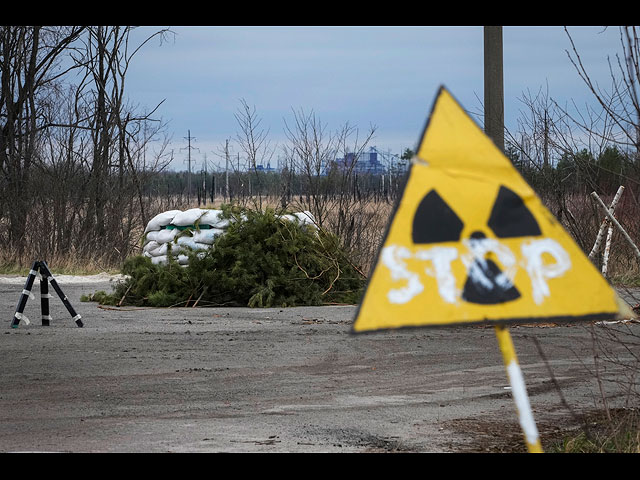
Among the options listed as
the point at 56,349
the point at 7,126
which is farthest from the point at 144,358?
the point at 7,126

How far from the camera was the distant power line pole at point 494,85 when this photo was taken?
15789 millimetres

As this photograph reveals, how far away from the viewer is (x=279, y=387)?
370 inches

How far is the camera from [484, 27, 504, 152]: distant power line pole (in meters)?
15.8

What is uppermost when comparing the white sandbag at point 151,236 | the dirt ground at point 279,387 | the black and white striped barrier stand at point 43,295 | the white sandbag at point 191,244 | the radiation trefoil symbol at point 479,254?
the radiation trefoil symbol at point 479,254

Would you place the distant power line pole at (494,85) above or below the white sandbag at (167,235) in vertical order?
above

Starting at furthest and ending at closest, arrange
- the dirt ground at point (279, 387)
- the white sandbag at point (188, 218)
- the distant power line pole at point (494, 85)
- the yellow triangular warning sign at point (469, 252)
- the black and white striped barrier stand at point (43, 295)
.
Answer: the white sandbag at point (188, 218)
the distant power line pole at point (494, 85)
the black and white striped barrier stand at point (43, 295)
the dirt ground at point (279, 387)
the yellow triangular warning sign at point (469, 252)

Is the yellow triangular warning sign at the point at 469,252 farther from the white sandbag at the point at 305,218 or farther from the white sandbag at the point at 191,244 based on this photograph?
the white sandbag at the point at 305,218

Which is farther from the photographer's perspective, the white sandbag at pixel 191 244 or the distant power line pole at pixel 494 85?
the white sandbag at pixel 191 244

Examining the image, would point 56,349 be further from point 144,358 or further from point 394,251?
point 394,251

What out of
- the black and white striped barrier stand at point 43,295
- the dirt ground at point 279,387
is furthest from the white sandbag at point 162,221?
the black and white striped barrier stand at point 43,295

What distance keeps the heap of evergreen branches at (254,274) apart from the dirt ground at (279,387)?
249 centimetres

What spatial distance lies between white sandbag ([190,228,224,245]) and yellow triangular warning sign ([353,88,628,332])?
49.3 feet

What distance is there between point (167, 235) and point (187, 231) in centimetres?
45

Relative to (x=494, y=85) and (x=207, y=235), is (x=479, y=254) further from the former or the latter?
(x=207, y=235)
